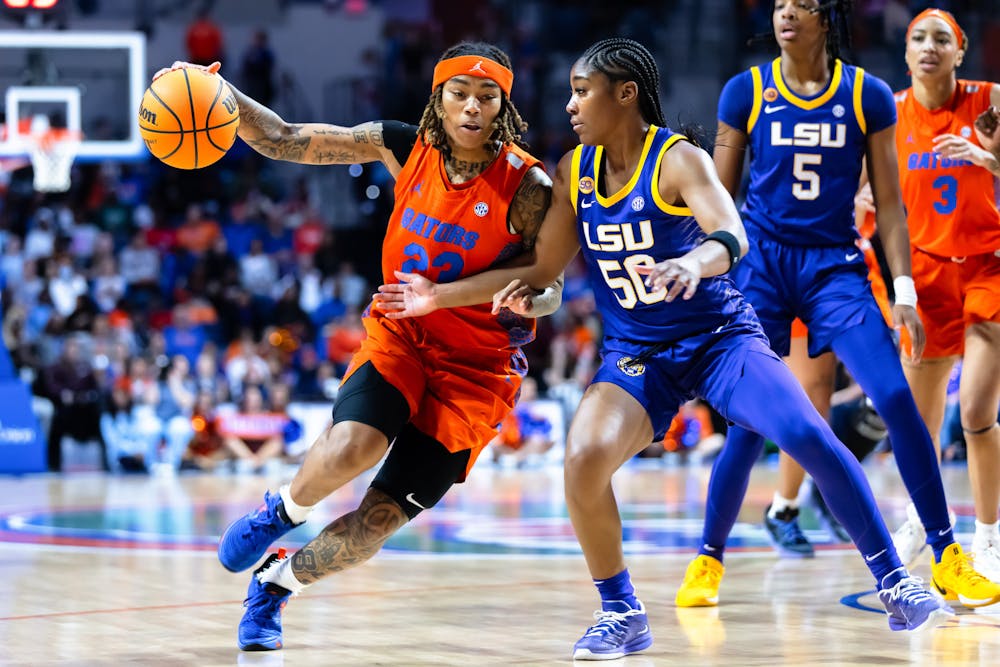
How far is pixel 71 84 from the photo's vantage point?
1451cm

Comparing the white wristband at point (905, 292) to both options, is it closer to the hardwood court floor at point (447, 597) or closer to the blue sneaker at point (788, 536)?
the hardwood court floor at point (447, 597)

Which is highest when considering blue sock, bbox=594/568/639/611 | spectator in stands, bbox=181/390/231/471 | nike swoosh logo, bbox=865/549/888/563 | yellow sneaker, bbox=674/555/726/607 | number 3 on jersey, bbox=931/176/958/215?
number 3 on jersey, bbox=931/176/958/215

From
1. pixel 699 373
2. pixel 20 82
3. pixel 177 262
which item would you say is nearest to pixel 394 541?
pixel 699 373

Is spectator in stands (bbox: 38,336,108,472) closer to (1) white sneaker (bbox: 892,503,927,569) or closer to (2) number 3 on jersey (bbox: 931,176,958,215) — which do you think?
(1) white sneaker (bbox: 892,503,927,569)

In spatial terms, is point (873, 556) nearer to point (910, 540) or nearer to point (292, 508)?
point (910, 540)

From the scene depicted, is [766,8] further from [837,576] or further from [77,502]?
[837,576]

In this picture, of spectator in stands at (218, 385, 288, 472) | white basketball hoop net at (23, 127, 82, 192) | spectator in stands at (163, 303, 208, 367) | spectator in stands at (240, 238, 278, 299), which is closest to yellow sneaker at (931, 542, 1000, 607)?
spectator in stands at (218, 385, 288, 472)

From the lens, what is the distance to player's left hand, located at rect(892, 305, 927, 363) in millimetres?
5461

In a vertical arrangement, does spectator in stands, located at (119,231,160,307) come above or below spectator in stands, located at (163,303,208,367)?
above

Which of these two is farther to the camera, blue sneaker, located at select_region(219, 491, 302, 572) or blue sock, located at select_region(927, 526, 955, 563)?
blue sock, located at select_region(927, 526, 955, 563)

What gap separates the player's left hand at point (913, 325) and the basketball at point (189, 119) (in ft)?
8.76

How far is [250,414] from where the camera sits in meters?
14.4

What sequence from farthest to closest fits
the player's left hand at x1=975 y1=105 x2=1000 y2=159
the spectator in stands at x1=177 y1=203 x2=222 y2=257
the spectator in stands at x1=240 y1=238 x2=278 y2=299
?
the spectator in stands at x1=177 y1=203 x2=222 y2=257
the spectator in stands at x1=240 y1=238 x2=278 y2=299
the player's left hand at x1=975 y1=105 x2=1000 y2=159

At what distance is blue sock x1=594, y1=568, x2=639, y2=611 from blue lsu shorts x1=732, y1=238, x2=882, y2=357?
1440 millimetres
